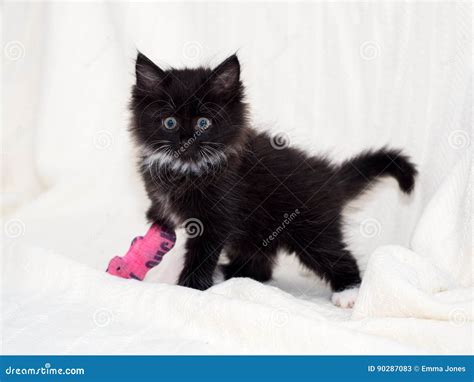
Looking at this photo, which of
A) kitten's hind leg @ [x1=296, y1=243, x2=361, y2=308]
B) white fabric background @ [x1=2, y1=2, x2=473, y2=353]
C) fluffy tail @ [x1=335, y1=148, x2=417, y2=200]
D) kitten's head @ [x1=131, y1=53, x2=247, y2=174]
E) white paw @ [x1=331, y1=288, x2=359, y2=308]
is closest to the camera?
white fabric background @ [x1=2, y1=2, x2=473, y2=353]

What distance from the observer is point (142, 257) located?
8.57 feet

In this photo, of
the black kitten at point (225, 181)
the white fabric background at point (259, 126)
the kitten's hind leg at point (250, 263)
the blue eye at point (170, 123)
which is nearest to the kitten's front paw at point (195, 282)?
the black kitten at point (225, 181)

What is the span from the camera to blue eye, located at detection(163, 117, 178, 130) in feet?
7.80

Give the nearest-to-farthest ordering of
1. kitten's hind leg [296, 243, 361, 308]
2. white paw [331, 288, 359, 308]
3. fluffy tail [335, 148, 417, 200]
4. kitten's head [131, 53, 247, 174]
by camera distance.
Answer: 1. kitten's head [131, 53, 247, 174]
2. white paw [331, 288, 359, 308]
3. kitten's hind leg [296, 243, 361, 308]
4. fluffy tail [335, 148, 417, 200]

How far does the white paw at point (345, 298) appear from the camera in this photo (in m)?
2.52

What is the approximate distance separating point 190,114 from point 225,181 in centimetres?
30

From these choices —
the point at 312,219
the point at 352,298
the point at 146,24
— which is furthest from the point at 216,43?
the point at 352,298

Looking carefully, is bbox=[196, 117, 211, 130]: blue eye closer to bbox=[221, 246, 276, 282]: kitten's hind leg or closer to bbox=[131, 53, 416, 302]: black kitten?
bbox=[131, 53, 416, 302]: black kitten

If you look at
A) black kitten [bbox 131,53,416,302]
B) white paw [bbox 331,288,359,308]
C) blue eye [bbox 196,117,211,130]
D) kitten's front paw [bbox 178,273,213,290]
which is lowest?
kitten's front paw [bbox 178,273,213,290]

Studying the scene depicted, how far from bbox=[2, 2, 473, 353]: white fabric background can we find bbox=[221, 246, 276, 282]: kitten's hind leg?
0.36 feet

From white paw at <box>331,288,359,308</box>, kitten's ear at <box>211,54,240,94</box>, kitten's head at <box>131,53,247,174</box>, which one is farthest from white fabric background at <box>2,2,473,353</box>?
kitten's ear at <box>211,54,240,94</box>

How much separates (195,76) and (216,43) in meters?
0.87

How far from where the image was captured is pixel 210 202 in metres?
2.49

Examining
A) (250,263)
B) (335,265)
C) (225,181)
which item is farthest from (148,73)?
(335,265)
